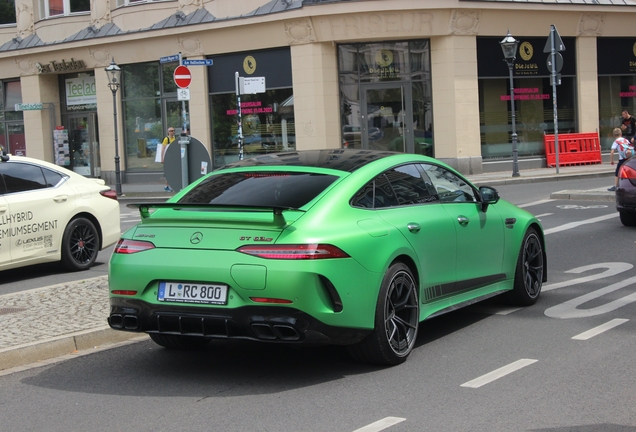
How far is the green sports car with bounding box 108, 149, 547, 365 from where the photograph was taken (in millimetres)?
5824

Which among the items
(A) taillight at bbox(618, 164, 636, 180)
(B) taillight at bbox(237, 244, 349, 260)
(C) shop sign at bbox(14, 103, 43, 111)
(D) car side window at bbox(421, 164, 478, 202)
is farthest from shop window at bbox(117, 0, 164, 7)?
(B) taillight at bbox(237, 244, 349, 260)

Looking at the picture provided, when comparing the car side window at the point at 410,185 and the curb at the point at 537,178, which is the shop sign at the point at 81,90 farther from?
the car side window at the point at 410,185

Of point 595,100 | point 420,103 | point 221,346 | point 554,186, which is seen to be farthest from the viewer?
point 595,100

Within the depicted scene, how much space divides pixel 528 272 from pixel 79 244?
623 cm

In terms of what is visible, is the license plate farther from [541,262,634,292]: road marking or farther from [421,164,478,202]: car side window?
[541,262,634,292]: road marking

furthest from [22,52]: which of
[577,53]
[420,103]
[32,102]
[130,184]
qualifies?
[577,53]

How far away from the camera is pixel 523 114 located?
30.0 metres

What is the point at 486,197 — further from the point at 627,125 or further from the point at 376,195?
the point at 627,125

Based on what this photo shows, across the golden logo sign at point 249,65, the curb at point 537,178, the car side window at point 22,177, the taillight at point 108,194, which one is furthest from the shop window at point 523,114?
the car side window at point 22,177

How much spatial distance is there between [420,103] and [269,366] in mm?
22934

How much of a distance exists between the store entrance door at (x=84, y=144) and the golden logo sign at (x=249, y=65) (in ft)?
26.3

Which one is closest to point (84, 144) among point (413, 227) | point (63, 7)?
point (63, 7)

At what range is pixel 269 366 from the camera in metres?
6.57

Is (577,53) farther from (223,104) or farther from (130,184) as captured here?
(130,184)
